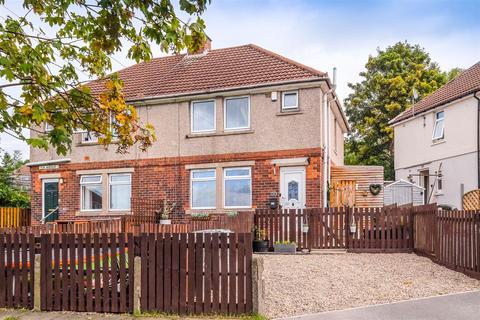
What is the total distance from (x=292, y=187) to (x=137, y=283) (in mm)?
12000

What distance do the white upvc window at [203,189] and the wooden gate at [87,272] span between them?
12182mm

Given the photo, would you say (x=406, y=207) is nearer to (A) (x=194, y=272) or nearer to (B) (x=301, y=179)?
(B) (x=301, y=179)

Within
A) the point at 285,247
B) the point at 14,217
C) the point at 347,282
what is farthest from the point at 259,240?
the point at 14,217

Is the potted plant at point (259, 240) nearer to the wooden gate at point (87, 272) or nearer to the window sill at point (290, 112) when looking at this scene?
the window sill at point (290, 112)

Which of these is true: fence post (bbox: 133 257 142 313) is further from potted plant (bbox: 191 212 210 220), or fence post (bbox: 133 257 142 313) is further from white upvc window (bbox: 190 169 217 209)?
white upvc window (bbox: 190 169 217 209)

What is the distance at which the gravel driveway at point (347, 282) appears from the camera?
802 cm

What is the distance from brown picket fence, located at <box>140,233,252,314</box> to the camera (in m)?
7.25

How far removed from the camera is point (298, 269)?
10.9 m

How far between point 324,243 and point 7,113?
1047 cm

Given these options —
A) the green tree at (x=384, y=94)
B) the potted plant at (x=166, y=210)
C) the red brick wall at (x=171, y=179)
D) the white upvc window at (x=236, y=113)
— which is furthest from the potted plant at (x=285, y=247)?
the green tree at (x=384, y=94)

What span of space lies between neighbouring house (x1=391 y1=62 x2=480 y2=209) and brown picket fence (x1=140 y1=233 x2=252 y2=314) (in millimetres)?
17863

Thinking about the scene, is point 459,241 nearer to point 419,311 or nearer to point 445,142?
point 419,311

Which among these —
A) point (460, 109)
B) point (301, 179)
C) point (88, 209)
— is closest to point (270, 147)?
point (301, 179)

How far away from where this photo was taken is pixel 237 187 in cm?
1973
